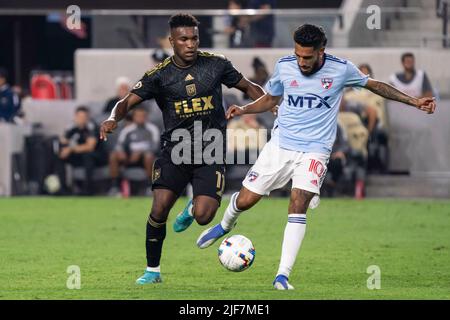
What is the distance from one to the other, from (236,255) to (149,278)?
861mm

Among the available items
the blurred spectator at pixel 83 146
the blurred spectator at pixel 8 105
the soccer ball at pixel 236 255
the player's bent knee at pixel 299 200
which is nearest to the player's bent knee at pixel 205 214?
the soccer ball at pixel 236 255

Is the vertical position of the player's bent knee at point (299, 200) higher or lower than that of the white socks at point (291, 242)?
higher

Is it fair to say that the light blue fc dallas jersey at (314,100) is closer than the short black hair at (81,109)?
Yes

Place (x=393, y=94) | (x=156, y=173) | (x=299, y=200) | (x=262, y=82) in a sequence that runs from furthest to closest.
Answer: (x=262, y=82) → (x=156, y=173) → (x=393, y=94) → (x=299, y=200)

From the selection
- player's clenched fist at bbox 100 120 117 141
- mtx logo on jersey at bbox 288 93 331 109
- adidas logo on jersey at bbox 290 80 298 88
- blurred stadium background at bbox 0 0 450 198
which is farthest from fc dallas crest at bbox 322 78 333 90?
blurred stadium background at bbox 0 0 450 198

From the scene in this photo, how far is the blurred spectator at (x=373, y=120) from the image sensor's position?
73.3 feet

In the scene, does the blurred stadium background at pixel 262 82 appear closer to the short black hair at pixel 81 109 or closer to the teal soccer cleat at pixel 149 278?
the short black hair at pixel 81 109

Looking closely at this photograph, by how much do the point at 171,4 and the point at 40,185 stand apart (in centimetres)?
675

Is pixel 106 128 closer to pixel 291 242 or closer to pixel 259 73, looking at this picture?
pixel 291 242

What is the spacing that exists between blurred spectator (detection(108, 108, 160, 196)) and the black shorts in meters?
10.4

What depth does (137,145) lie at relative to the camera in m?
22.6

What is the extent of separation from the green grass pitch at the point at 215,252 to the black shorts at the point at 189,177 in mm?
857

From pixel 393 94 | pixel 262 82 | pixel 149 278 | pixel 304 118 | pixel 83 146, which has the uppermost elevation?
pixel 262 82

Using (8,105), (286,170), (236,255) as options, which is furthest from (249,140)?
(236,255)
